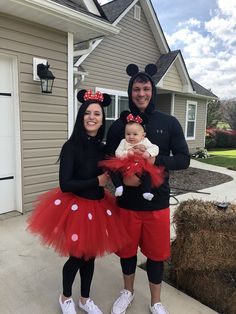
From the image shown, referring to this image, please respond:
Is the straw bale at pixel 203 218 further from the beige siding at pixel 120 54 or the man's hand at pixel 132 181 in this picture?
the beige siding at pixel 120 54

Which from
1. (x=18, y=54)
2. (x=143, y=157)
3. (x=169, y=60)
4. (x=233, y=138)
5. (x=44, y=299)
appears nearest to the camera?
(x=143, y=157)

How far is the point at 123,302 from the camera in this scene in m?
2.18

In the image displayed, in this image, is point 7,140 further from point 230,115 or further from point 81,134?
point 230,115

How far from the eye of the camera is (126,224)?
204 centimetres

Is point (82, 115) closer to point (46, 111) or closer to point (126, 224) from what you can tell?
point (126, 224)

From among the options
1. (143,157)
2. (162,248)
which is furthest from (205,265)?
(143,157)

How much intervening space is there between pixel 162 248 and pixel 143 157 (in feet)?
2.31

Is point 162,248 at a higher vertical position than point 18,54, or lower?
lower

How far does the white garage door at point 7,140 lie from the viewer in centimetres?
388

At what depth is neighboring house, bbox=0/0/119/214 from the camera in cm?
376

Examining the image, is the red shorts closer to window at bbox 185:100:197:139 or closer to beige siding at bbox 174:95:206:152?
beige siding at bbox 174:95:206:152

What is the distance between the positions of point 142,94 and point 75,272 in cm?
136

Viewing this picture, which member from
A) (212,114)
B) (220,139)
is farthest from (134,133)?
(212,114)

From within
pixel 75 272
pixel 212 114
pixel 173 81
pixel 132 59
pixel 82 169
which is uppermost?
pixel 132 59
